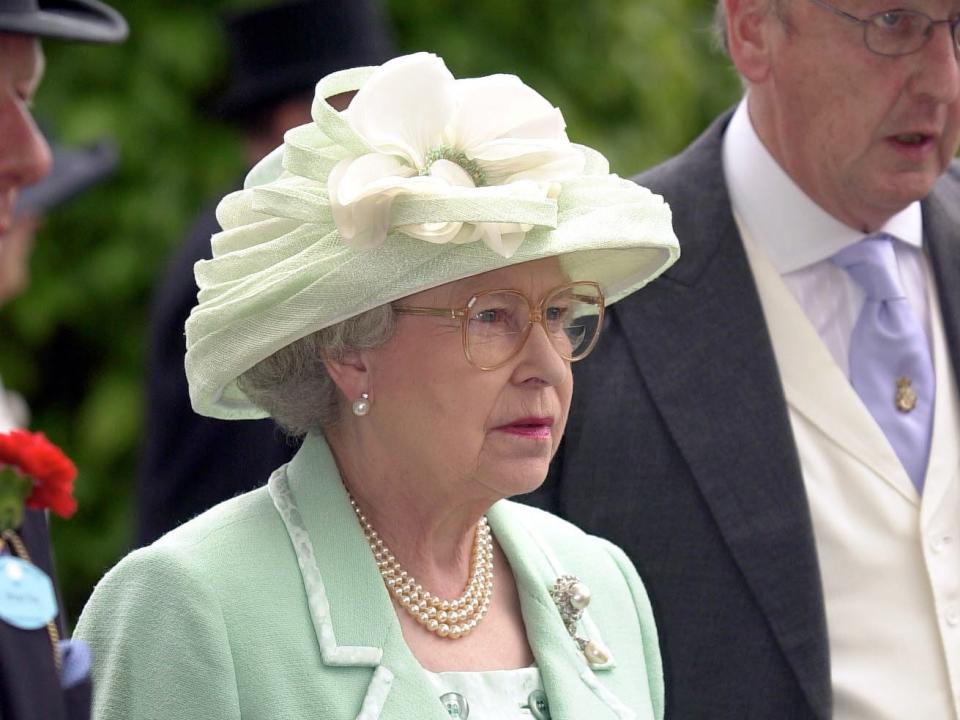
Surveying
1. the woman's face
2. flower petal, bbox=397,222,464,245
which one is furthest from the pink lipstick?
flower petal, bbox=397,222,464,245

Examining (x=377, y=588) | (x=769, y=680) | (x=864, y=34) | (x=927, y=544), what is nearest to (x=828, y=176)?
(x=864, y=34)

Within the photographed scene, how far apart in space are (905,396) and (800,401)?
22 centimetres

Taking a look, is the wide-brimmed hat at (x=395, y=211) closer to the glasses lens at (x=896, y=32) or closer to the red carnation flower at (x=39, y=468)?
the red carnation flower at (x=39, y=468)

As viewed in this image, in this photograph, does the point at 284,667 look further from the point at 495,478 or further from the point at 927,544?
the point at 927,544

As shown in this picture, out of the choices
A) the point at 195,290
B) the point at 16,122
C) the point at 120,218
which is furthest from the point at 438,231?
the point at 120,218

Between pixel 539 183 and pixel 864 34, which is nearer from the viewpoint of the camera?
pixel 539 183

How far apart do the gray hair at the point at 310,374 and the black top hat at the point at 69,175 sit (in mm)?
2675

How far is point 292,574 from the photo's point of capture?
9.33ft

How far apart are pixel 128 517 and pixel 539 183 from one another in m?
4.03

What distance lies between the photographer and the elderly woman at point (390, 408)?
2725mm

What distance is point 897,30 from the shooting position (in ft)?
11.8

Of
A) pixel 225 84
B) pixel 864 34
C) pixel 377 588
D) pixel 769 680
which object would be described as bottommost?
pixel 769 680

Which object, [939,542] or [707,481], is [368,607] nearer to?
[707,481]

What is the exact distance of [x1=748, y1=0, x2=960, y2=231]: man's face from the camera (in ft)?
11.8
